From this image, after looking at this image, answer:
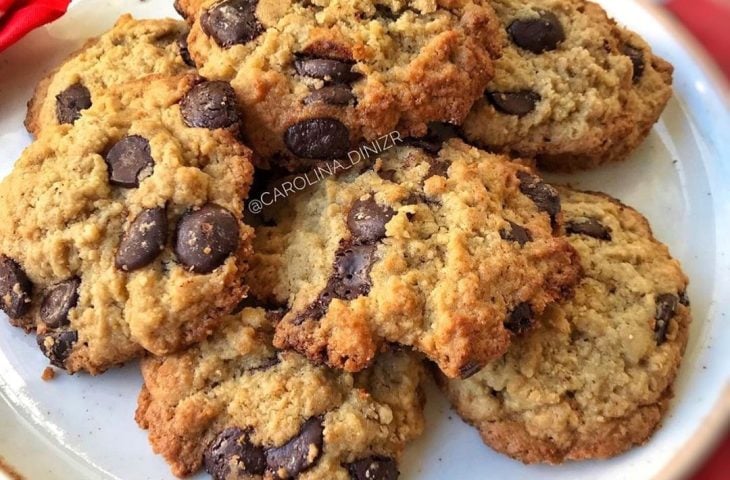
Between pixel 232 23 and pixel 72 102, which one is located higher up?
pixel 232 23

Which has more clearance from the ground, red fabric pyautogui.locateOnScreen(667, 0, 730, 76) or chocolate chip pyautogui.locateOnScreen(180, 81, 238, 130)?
chocolate chip pyautogui.locateOnScreen(180, 81, 238, 130)

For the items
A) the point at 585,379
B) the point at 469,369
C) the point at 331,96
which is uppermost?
the point at 331,96

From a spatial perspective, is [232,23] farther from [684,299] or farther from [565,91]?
[684,299]

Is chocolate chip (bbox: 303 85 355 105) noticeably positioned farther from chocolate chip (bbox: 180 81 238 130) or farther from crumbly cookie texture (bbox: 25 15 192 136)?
crumbly cookie texture (bbox: 25 15 192 136)

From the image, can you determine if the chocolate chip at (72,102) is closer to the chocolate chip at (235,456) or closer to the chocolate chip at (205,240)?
the chocolate chip at (205,240)

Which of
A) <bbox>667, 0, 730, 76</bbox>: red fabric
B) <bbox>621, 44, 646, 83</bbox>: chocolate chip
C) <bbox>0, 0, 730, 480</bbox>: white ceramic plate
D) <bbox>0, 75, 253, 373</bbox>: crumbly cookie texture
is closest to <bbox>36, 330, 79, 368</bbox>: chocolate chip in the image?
<bbox>0, 75, 253, 373</bbox>: crumbly cookie texture

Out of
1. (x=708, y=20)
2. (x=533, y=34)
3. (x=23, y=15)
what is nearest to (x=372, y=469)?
(x=533, y=34)
